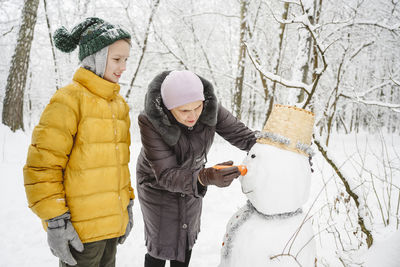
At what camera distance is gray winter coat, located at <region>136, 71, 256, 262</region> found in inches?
57.4

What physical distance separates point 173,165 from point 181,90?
0.49m

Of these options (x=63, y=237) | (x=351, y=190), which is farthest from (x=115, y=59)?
(x=351, y=190)

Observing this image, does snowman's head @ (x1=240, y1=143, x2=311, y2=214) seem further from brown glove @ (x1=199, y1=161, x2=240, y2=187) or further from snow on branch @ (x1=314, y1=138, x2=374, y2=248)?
snow on branch @ (x1=314, y1=138, x2=374, y2=248)

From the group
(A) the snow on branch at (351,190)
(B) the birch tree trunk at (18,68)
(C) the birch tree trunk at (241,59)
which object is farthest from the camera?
(C) the birch tree trunk at (241,59)

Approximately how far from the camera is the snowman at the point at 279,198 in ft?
4.39

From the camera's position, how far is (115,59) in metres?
1.43

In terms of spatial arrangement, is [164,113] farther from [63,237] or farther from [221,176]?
[63,237]

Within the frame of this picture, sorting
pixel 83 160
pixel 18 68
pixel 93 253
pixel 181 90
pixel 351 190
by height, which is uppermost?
pixel 18 68

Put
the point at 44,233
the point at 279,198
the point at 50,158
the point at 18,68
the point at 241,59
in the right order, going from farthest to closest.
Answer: the point at 241,59
the point at 18,68
the point at 44,233
the point at 279,198
the point at 50,158

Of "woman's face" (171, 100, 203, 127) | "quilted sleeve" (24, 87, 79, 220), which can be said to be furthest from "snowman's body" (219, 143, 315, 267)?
"quilted sleeve" (24, 87, 79, 220)

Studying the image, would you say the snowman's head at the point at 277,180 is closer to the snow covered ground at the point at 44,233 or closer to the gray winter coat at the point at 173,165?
A: the gray winter coat at the point at 173,165

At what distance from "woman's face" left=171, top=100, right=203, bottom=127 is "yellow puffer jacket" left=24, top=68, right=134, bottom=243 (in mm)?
408

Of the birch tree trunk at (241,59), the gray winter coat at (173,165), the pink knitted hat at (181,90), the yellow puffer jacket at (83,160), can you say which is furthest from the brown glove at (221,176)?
the birch tree trunk at (241,59)

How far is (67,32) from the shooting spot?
1.41 m
